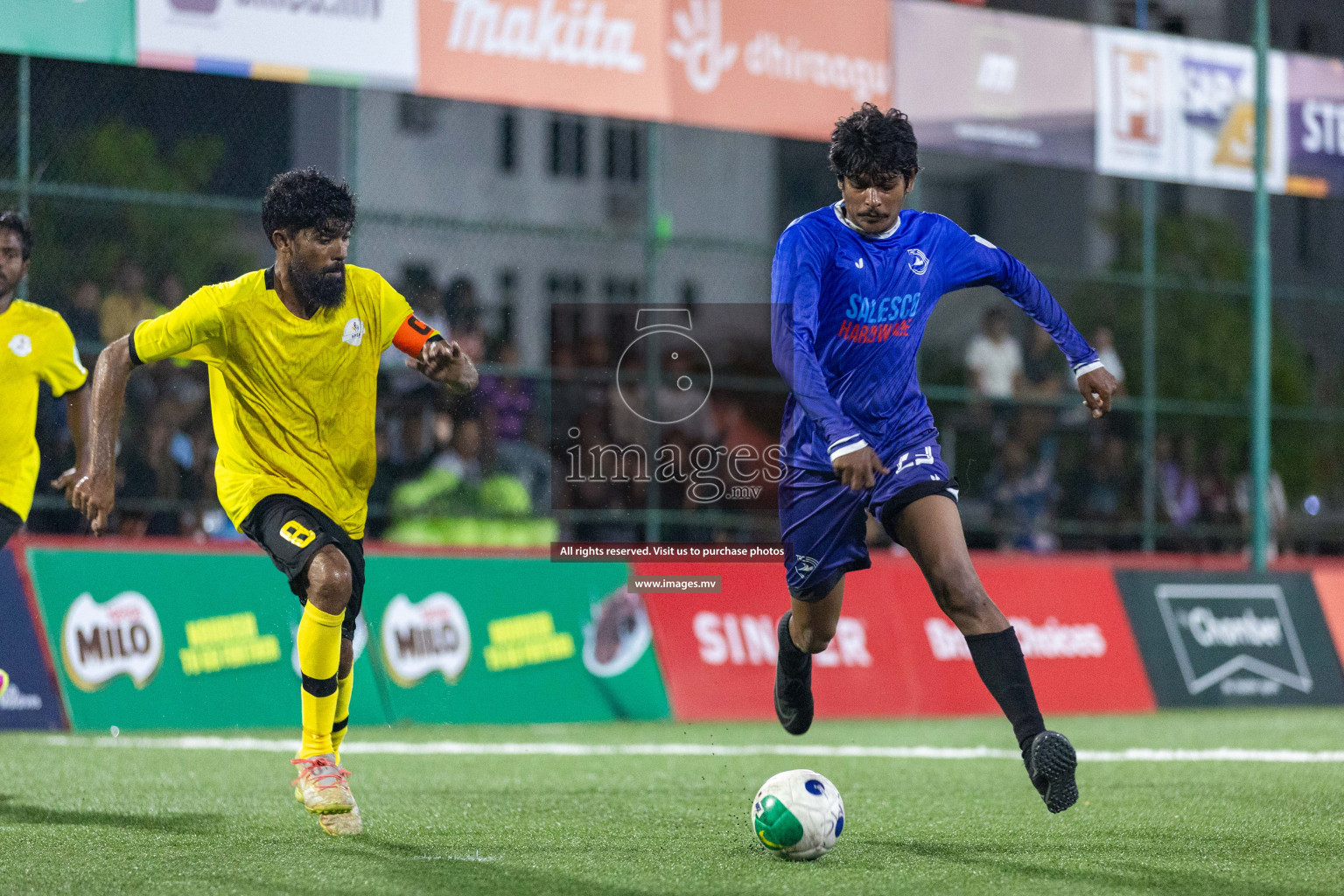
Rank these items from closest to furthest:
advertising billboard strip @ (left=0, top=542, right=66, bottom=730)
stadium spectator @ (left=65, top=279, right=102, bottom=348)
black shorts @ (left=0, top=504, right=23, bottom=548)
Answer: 1. black shorts @ (left=0, top=504, right=23, bottom=548)
2. advertising billboard strip @ (left=0, top=542, right=66, bottom=730)
3. stadium spectator @ (left=65, top=279, right=102, bottom=348)

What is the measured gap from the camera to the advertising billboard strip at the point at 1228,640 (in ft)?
42.7

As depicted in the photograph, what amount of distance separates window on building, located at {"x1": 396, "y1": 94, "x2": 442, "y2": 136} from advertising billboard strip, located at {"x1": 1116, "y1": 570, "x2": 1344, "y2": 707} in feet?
97.0

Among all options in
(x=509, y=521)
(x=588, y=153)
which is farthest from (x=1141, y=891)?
(x=588, y=153)

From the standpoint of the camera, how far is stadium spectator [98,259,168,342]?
38.0 ft

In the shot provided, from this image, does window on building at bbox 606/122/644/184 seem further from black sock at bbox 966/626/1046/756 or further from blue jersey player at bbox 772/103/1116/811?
black sock at bbox 966/626/1046/756

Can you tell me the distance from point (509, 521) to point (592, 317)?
4.71 metres

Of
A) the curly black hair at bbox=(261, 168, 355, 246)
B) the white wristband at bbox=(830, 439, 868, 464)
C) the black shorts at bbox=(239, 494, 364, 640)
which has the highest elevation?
the curly black hair at bbox=(261, 168, 355, 246)

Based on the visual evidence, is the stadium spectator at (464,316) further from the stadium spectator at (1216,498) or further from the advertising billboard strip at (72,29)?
the stadium spectator at (1216,498)

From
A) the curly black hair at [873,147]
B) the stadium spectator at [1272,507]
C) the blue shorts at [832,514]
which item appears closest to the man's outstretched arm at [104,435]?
the blue shorts at [832,514]

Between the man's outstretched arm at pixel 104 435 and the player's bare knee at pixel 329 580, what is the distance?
0.73 m

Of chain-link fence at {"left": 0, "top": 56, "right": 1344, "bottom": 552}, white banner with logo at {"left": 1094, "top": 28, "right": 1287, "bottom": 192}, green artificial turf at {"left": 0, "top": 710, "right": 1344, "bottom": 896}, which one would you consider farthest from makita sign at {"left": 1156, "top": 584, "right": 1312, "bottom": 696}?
white banner with logo at {"left": 1094, "top": 28, "right": 1287, "bottom": 192}

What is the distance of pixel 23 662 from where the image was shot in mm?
10094

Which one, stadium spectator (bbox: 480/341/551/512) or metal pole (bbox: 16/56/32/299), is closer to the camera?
metal pole (bbox: 16/56/32/299)

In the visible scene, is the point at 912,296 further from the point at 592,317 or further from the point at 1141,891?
the point at 592,317
